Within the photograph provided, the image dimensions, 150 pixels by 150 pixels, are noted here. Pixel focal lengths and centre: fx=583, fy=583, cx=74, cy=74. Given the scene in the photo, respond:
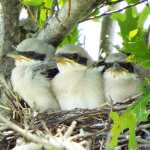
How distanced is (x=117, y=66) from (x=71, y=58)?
0.36 meters

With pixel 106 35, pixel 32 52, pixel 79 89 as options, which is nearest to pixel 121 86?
pixel 79 89

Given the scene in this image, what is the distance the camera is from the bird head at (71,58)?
4.15 meters

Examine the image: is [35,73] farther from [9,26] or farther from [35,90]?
[9,26]

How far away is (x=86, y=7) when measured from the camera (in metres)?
3.95

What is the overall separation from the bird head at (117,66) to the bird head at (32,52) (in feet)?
1.50

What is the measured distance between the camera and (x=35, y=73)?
13.7ft

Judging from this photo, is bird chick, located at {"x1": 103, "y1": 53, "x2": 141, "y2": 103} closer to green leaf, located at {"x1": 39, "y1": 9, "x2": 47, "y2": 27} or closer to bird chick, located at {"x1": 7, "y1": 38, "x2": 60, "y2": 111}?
bird chick, located at {"x1": 7, "y1": 38, "x2": 60, "y2": 111}

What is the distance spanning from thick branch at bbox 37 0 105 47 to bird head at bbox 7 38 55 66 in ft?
0.24

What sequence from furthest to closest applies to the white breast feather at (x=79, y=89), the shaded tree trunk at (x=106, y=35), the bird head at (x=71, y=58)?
the shaded tree trunk at (x=106, y=35) < the bird head at (x=71, y=58) < the white breast feather at (x=79, y=89)

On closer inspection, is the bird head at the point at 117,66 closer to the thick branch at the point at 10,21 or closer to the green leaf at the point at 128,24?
the green leaf at the point at 128,24

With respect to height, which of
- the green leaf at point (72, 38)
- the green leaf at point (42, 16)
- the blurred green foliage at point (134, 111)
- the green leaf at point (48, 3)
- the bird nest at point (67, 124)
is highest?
the green leaf at point (48, 3)

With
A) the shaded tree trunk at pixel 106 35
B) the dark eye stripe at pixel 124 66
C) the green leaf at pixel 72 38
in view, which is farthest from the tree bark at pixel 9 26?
the shaded tree trunk at pixel 106 35

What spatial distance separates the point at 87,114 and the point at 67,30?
72 centimetres

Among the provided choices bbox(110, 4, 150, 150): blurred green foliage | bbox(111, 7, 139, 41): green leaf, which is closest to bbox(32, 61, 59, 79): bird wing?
bbox(111, 7, 139, 41): green leaf
